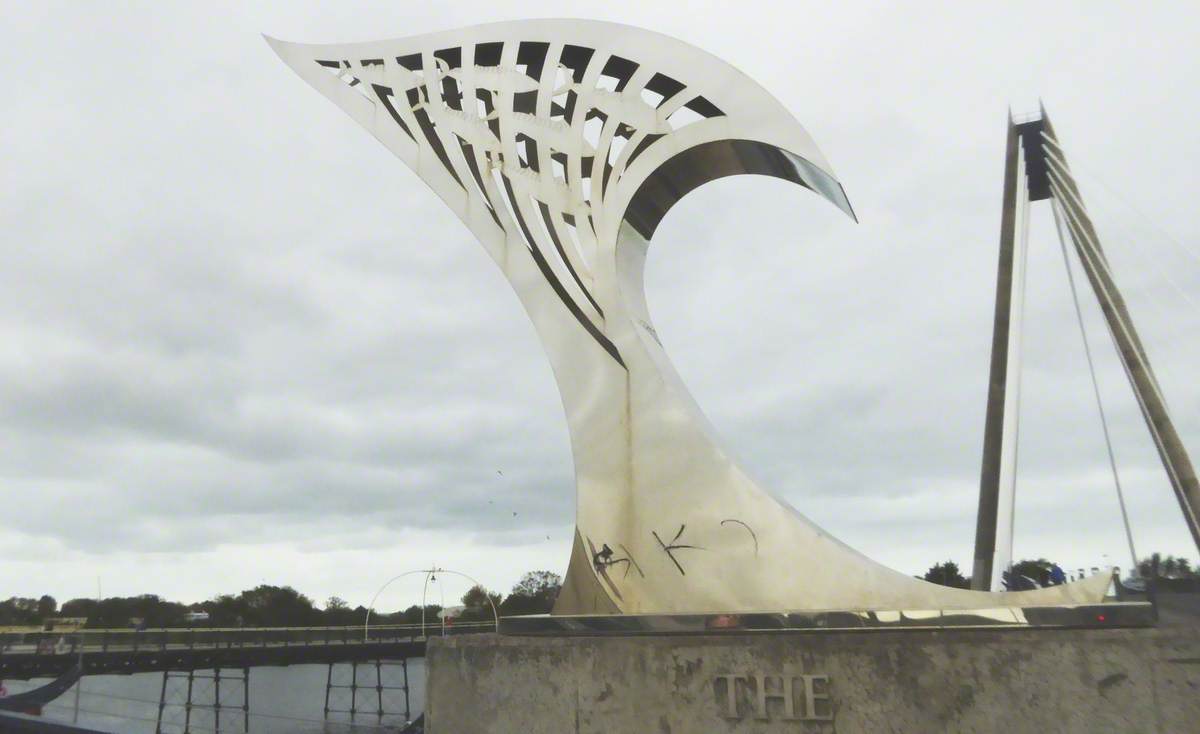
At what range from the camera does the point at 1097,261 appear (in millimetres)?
13680

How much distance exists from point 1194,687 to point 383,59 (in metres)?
10.5

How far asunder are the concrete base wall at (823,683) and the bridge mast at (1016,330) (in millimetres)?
6047

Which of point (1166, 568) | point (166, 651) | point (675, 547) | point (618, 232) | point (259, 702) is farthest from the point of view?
point (259, 702)

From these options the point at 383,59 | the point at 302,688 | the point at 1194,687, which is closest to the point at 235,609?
the point at 302,688

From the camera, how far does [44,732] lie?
5.99 meters

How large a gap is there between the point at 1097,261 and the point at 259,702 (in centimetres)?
5742

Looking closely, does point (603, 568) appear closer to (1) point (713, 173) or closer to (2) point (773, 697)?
(2) point (773, 697)

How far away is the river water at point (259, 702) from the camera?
128 ft

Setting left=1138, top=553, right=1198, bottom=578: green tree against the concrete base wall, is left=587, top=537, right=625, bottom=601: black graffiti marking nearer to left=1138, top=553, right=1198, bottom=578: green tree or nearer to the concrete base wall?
the concrete base wall

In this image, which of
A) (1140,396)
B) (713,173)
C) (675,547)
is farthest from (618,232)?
(1140,396)

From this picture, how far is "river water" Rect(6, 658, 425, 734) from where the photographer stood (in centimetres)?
3916

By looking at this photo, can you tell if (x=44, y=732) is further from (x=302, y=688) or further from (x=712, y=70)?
(x=302, y=688)

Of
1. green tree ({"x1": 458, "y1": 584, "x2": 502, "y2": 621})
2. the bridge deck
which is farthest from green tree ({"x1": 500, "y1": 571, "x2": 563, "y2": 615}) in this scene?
the bridge deck

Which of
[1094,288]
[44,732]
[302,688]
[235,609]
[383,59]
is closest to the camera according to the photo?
[44,732]
